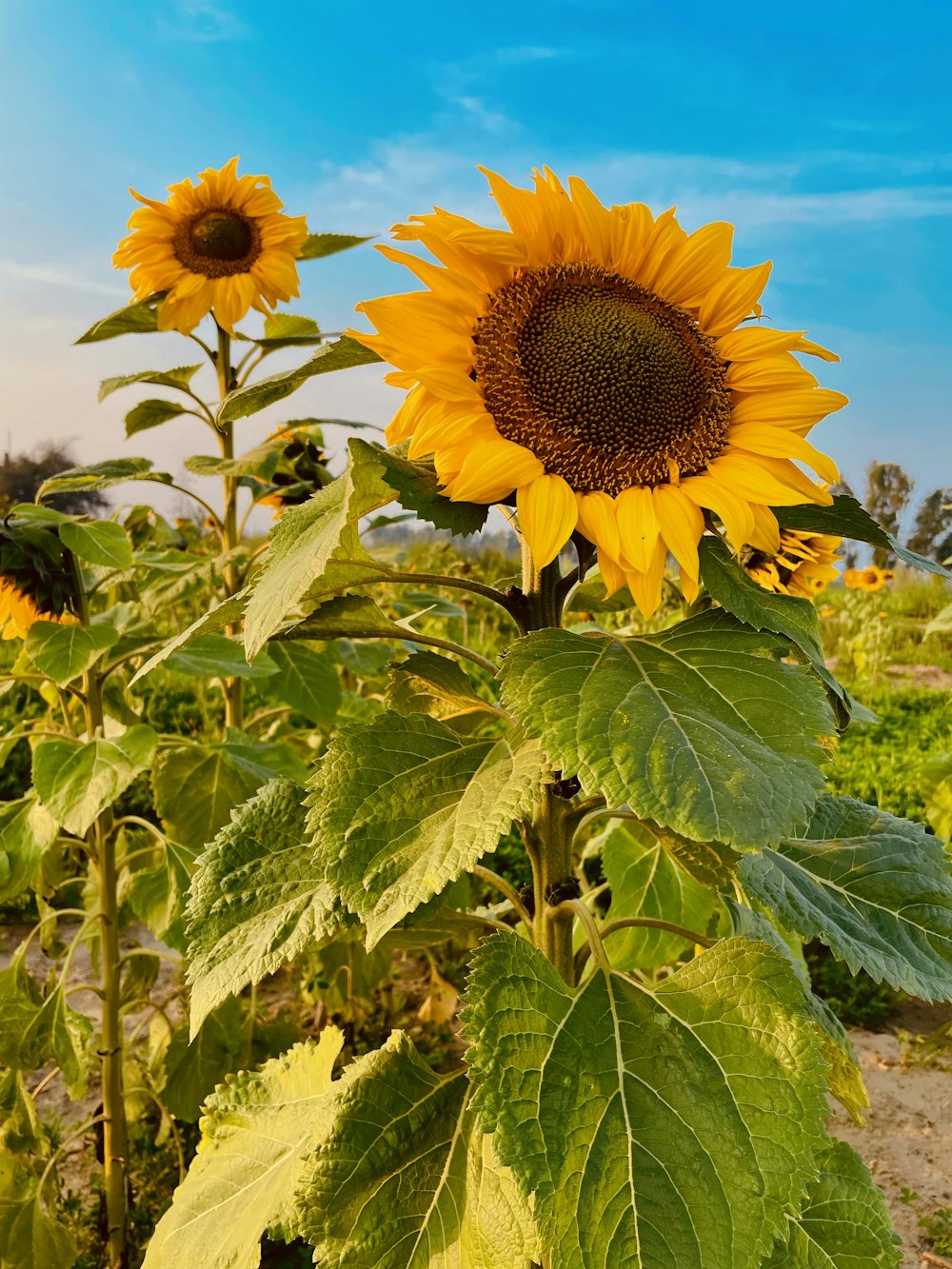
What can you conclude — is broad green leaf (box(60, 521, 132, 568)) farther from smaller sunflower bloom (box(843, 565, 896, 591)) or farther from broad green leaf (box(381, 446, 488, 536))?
smaller sunflower bloom (box(843, 565, 896, 591))

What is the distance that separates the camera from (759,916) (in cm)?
121

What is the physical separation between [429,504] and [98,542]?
103cm

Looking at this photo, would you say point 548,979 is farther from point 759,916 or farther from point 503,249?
point 503,249

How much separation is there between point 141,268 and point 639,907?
5.94 ft

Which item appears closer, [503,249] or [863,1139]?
[503,249]

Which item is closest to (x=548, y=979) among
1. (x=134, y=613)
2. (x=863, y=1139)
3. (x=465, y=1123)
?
(x=465, y=1123)

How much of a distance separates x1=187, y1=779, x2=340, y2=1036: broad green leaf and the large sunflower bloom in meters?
0.38

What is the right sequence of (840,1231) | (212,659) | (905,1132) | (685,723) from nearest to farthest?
(685,723) → (840,1231) → (212,659) → (905,1132)

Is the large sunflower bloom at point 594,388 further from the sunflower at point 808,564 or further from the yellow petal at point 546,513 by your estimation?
the sunflower at point 808,564

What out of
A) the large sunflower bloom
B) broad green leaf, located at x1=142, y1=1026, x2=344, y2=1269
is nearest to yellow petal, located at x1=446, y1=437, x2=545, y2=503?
the large sunflower bloom

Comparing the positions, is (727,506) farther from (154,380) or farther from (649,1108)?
(154,380)

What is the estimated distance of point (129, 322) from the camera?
2250 millimetres

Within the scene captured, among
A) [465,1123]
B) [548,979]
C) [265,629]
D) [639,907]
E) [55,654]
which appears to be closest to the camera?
[265,629]

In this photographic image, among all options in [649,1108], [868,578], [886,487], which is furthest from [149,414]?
[886,487]
